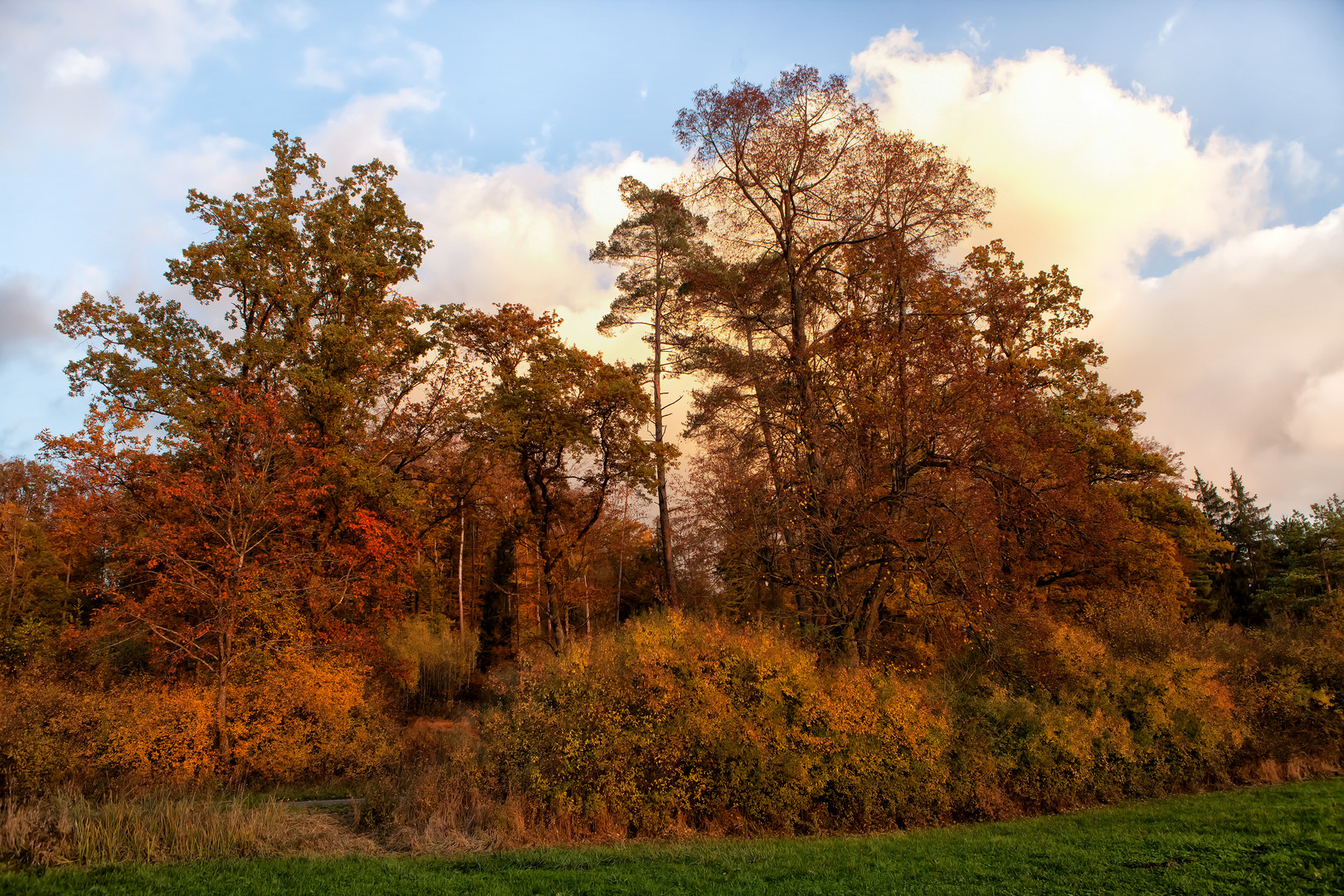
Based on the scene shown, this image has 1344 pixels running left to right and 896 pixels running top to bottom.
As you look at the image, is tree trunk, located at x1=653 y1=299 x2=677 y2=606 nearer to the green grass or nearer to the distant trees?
the green grass

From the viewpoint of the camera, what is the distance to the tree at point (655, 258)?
24.2 m

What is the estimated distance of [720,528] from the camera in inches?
615

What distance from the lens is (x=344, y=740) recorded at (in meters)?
15.4

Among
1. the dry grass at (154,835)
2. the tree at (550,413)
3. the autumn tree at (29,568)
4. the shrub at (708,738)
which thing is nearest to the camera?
the dry grass at (154,835)

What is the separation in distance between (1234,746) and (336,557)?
19381 millimetres

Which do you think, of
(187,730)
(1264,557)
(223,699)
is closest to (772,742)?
(223,699)

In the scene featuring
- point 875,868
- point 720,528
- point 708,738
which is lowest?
point 875,868

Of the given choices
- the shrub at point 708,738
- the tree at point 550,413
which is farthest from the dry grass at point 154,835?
the tree at point 550,413

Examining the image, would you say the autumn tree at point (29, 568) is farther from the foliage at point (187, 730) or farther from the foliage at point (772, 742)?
the foliage at point (772, 742)

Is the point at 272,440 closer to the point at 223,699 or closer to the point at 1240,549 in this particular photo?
the point at 223,699

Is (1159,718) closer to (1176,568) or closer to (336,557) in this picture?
(1176,568)

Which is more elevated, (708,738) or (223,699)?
(223,699)

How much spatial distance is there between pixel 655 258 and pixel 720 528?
12.6 meters

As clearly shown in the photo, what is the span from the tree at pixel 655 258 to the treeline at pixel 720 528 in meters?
0.12
